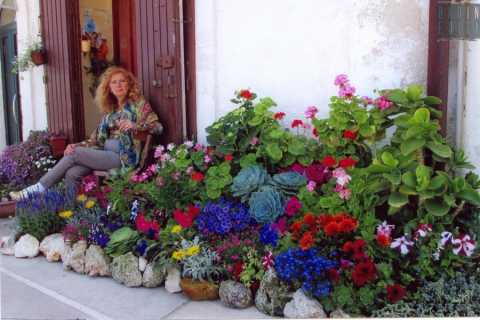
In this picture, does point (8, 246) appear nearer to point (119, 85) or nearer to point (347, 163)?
point (119, 85)

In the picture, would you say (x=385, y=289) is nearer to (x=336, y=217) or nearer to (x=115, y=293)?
(x=336, y=217)

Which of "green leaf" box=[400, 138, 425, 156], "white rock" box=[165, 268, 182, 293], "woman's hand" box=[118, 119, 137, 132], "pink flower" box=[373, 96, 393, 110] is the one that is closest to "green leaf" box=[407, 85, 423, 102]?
"pink flower" box=[373, 96, 393, 110]

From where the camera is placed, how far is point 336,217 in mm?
2592

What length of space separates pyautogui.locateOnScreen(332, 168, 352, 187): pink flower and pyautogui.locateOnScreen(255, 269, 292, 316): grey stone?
2.20 feet

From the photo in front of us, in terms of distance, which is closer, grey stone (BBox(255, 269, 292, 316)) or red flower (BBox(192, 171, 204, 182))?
grey stone (BBox(255, 269, 292, 316))

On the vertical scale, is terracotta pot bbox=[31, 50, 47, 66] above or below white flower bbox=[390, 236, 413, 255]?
above

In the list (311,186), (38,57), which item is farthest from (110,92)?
(311,186)

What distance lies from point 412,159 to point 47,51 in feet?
15.5

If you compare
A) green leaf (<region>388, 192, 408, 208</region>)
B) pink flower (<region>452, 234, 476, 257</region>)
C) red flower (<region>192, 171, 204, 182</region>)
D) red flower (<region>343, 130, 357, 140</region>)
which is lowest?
pink flower (<region>452, 234, 476, 257</region>)

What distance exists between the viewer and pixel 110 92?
4.52 meters

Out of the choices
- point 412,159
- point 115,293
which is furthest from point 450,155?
point 115,293

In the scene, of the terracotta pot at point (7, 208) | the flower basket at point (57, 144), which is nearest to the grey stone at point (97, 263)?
the terracotta pot at point (7, 208)

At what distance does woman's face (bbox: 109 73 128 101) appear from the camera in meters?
4.31

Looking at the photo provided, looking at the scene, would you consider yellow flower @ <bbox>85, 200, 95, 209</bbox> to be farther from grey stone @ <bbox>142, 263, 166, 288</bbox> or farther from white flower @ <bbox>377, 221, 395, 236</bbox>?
white flower @ <bbox>377, 221, 395, 236</bbox>
